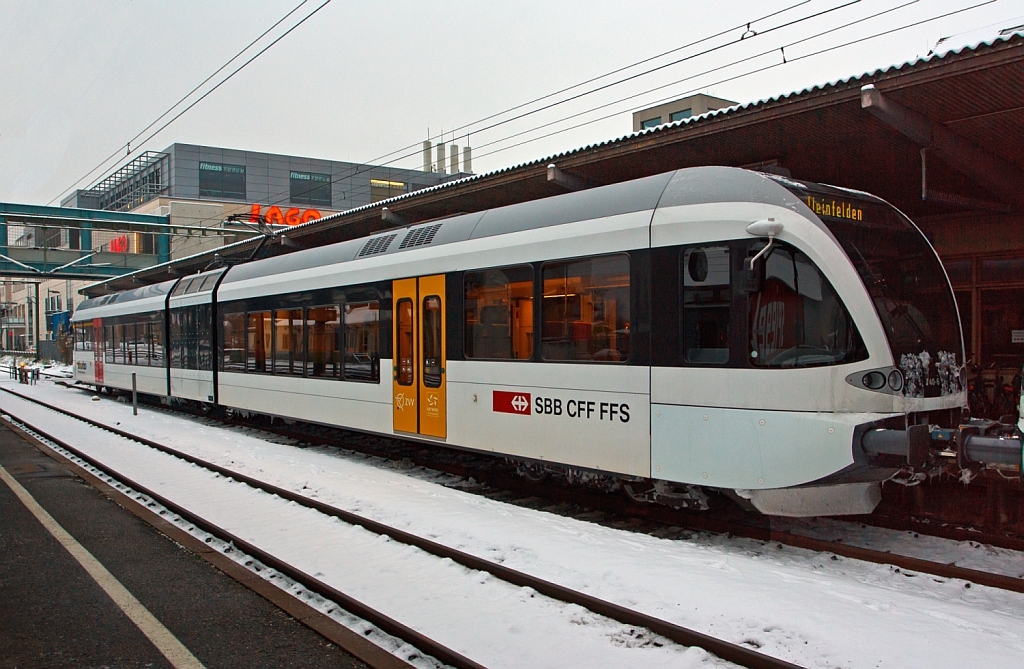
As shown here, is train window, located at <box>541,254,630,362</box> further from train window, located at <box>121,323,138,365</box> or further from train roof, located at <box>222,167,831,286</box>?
train window, located at <box>121,323,138,365</box>

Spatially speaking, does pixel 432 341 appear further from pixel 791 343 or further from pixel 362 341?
pixel 791 343

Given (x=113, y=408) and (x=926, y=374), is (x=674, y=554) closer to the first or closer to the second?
(x=926, y=374)

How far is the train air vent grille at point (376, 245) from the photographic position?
10.9 meters

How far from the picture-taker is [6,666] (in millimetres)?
4422

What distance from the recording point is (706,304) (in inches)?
260

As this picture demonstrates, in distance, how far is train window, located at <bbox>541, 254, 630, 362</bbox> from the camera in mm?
7223

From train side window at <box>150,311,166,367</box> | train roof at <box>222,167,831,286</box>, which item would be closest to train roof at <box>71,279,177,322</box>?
train side window at <box>150,311,166,367</box>

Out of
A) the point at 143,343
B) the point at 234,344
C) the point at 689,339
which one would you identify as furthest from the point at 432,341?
the point at 143,343

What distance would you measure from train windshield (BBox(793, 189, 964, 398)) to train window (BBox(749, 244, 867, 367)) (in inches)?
13.4

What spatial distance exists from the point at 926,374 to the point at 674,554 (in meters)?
2.48

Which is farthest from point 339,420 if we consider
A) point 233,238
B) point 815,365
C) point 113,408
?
point 233,238

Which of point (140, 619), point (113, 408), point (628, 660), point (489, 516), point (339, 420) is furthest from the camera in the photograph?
point (113, 408)

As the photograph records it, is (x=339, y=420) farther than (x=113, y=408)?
No

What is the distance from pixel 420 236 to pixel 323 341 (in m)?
2.78
